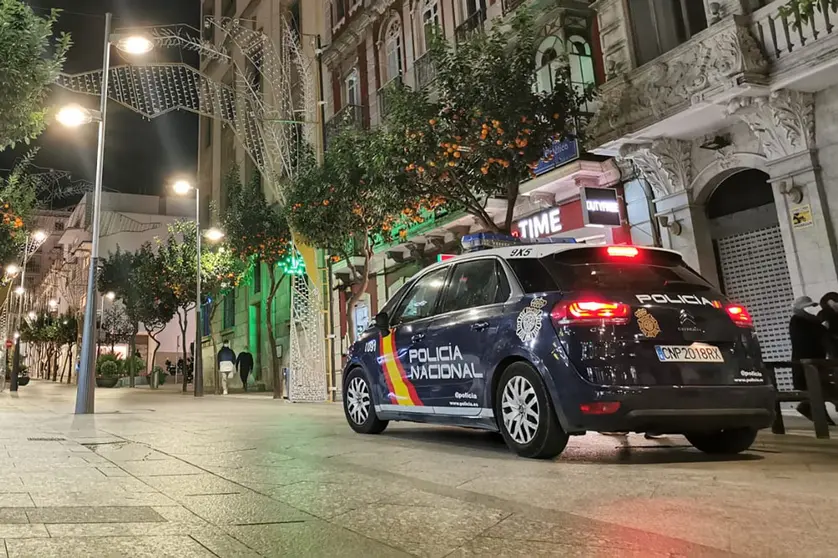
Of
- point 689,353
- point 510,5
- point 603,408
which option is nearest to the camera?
point 603,408

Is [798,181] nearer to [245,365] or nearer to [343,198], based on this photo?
[343,198]

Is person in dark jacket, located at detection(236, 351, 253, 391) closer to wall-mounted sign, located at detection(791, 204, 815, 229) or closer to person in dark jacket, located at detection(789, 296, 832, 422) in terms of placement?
wall-mounted sign, located at detection(791, 204, 815, 229)

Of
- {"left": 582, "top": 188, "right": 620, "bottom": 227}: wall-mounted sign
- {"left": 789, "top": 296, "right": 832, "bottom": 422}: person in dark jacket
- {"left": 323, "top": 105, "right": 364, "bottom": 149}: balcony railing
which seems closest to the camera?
{"left": 789, "top": 296, "right": 832, "bottom": 422}: person in dark jacket

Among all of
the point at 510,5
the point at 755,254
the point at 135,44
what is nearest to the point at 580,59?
the point at 510,5

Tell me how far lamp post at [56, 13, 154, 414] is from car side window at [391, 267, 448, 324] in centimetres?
733

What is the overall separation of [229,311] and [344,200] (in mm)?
24623

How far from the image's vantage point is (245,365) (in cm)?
3092

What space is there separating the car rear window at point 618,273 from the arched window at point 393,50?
1656cm

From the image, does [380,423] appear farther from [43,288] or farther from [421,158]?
[43,288]

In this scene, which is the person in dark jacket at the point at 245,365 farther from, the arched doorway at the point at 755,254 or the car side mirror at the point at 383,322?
the car side mirror at the point at 383,322

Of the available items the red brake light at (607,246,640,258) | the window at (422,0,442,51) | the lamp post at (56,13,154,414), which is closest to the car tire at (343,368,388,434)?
the red brake light at (607,246,640,258)

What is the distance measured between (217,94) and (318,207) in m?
3.71

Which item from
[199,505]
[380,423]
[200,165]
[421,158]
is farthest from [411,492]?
[200,165]

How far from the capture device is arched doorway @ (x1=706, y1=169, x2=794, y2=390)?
11.3 metres
